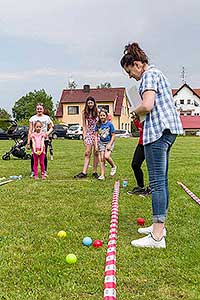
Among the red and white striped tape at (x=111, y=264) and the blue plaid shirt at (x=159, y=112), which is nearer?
the red and white striped tape at (x=111, y=264)

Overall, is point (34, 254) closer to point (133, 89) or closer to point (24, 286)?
point (24, 286)

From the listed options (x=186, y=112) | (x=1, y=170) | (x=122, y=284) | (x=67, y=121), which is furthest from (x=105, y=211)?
(x=186, y=112)

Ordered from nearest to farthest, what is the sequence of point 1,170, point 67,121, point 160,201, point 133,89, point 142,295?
point 142,295, point 160,201, point 133,89, point 1,170, point 67,121

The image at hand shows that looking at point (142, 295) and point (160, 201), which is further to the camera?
point (160, 201)

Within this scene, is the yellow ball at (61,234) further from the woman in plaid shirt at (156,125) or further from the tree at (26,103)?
the tree at (26,103)

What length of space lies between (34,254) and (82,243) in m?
0.53

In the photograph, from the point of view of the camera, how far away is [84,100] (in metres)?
56.2

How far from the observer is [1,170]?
11.2 m

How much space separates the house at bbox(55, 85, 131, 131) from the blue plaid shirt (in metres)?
50.9

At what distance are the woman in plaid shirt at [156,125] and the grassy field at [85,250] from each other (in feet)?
0.81

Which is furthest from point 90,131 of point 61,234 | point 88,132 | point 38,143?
point 61,234

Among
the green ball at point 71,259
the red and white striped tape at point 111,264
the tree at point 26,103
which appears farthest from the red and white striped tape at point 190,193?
the tree at point 26,103

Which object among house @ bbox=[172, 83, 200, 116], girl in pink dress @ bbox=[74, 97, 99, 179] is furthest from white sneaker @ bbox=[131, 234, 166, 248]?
house @ bbox=[172, 83, 200, 116]

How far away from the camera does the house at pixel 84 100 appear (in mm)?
55281
